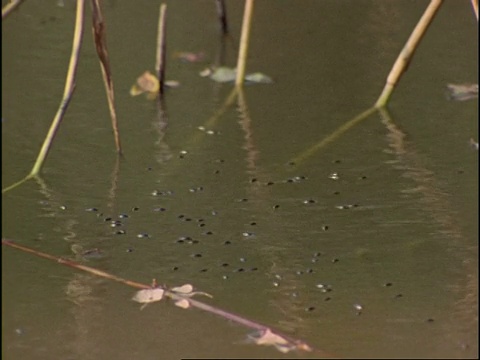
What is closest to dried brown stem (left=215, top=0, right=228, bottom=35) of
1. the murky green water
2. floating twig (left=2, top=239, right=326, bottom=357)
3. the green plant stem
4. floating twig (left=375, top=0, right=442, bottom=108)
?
the murky green water

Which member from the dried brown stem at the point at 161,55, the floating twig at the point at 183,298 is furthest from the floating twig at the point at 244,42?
the floating twig at the point at 183,298

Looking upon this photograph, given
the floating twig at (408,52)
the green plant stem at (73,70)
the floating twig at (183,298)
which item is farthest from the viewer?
the floating twig at (408,52)

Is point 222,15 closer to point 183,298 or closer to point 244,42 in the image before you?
point 244,42

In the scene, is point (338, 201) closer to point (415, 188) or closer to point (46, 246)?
point (415, 188)

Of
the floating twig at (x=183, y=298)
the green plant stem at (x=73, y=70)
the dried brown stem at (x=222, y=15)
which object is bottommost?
the floating twig at (x=183, y=298)

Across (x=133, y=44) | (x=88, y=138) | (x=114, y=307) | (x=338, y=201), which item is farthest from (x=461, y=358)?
(x=133, y=44)

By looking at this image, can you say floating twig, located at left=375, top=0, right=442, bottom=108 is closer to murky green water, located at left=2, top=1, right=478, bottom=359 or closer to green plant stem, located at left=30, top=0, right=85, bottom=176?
murky green water, located at left=2, top=1, right=478, bottom=359

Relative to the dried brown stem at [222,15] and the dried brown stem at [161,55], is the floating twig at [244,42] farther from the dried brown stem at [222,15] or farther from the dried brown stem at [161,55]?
the dried brown stem at [222,15]
